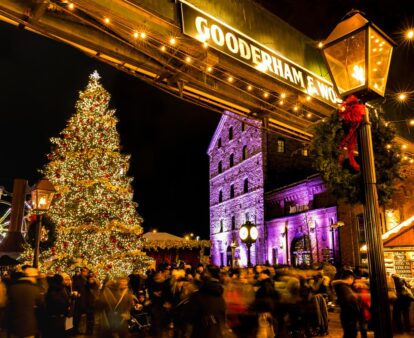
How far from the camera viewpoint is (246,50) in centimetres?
502

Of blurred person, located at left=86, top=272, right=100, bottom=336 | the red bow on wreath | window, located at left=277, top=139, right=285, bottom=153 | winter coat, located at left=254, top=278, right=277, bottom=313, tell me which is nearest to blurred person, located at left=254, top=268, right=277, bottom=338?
winter coat, located at left=254, top=278, right=277, bottom=313

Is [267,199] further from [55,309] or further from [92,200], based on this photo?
[55,309]

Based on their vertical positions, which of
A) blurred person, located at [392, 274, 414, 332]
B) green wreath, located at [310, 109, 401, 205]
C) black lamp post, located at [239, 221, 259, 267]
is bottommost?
blurred person, located at [392, 274, 414, 332]

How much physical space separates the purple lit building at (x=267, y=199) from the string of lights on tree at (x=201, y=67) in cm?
1625

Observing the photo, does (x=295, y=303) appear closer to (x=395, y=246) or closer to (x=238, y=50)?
(x=238, y=50)

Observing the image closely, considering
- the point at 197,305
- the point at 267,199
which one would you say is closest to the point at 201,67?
the point at 197,305

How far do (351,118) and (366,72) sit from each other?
442 mm

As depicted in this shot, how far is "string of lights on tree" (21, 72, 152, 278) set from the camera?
15695mm

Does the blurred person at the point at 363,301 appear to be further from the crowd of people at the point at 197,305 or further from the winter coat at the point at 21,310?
the winter coat at the point at 21,310

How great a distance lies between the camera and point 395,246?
12.5 meters

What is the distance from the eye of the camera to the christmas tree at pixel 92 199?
15711 mm

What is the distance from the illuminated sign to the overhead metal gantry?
0.30 feet

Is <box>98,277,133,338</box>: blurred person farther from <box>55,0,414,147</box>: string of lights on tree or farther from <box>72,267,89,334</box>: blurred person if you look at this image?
<box>55,0,414,147</box>: string of lights on tree

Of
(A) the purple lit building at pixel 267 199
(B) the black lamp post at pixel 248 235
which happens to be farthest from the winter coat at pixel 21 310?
(A) the purple lit building at pixel 267 199
